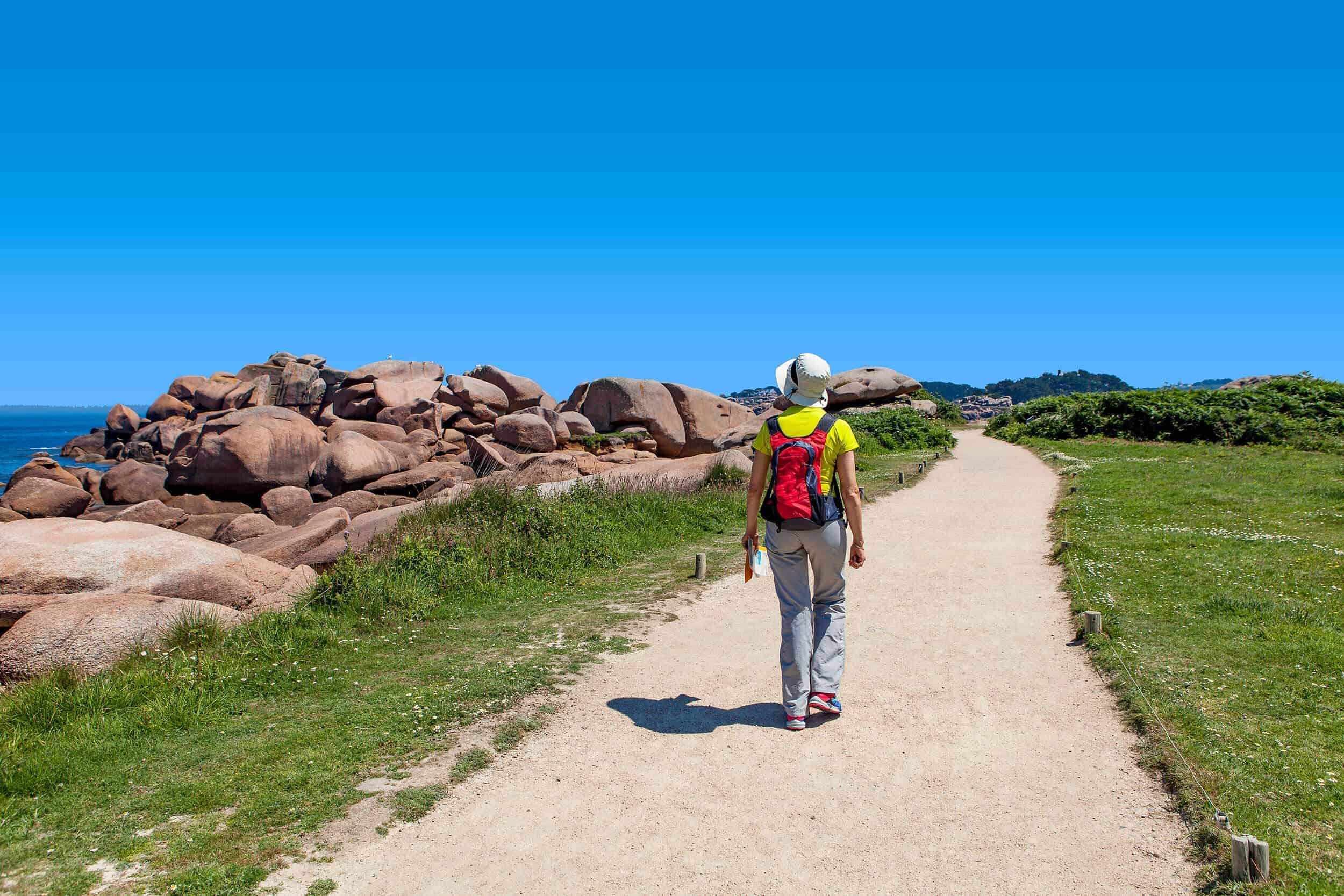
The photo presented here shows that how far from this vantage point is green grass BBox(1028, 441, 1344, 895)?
484 centimetres

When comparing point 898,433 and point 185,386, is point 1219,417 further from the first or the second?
point 185,386

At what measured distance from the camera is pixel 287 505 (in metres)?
22.2

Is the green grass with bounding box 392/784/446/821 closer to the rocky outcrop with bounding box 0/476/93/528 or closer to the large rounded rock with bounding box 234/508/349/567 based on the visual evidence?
the large rounded rock with bounding box 234/508/349/567

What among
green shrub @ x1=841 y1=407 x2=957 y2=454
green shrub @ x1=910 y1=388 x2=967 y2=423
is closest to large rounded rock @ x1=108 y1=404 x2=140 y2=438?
green shrub @ x1=841 y1=407 x2=957 y2=454

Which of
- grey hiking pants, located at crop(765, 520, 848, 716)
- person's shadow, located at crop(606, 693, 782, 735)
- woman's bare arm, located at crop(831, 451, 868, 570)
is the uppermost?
woman's bare arm, located at crop(831, 451, 868, 570)

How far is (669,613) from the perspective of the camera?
9.63 m

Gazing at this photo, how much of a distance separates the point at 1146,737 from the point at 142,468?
102ft

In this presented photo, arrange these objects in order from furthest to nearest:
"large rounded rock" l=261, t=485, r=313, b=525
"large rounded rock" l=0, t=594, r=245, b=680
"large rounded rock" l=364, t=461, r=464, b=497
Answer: "large rounded rock" l=364, t=461, r=464, b=497 → "large rounded rock" l=261, t=485, r=313, b=525 → "large rounded rock" l=0, t=594, r=245, b=680

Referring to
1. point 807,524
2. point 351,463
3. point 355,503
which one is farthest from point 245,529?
point 807,524

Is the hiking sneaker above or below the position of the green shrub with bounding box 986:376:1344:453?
below

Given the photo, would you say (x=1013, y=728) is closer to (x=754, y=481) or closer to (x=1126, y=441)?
(x=754, y=481)

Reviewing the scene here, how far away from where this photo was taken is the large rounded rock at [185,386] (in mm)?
50594

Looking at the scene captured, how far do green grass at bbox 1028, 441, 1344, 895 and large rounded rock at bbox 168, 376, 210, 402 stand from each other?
4922cm

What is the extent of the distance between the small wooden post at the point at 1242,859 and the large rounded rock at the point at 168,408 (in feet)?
176
